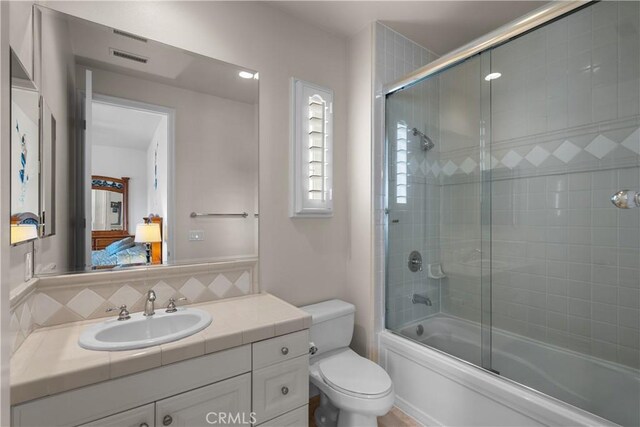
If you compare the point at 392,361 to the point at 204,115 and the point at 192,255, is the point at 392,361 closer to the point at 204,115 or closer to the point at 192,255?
the point at 192,255

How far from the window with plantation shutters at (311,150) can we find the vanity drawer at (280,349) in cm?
79

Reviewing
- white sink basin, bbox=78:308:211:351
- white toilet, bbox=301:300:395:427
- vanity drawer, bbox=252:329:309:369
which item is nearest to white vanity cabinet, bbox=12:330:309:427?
vanity drawer, bbox=252:329:309:369

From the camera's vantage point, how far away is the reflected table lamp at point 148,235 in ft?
4.96

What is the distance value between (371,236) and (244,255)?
86 cm

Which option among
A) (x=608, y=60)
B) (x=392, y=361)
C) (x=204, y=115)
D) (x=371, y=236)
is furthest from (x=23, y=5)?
(x=608, y=60)

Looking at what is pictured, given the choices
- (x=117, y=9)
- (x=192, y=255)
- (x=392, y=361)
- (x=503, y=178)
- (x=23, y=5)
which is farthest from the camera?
(x=503, y=178)

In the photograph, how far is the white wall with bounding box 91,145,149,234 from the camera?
1.44 m

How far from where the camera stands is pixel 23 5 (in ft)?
3.72

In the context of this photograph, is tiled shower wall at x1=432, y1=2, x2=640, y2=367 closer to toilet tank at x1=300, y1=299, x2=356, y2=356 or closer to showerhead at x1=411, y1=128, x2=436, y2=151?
showerhead at x1=411, y1=128, x2=436, y2=151

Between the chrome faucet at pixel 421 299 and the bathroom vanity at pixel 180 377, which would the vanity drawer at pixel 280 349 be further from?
the chrome faucet at pixel 421 299

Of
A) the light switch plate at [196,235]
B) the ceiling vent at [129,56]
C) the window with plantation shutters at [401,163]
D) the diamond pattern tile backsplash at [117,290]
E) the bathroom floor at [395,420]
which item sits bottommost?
the bathroom floor at [395,420]

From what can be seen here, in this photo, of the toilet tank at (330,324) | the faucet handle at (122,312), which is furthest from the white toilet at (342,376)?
the faucet handle at (122,312)

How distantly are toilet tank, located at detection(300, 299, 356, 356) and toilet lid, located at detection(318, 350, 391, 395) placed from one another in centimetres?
10

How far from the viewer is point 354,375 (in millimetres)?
1648
